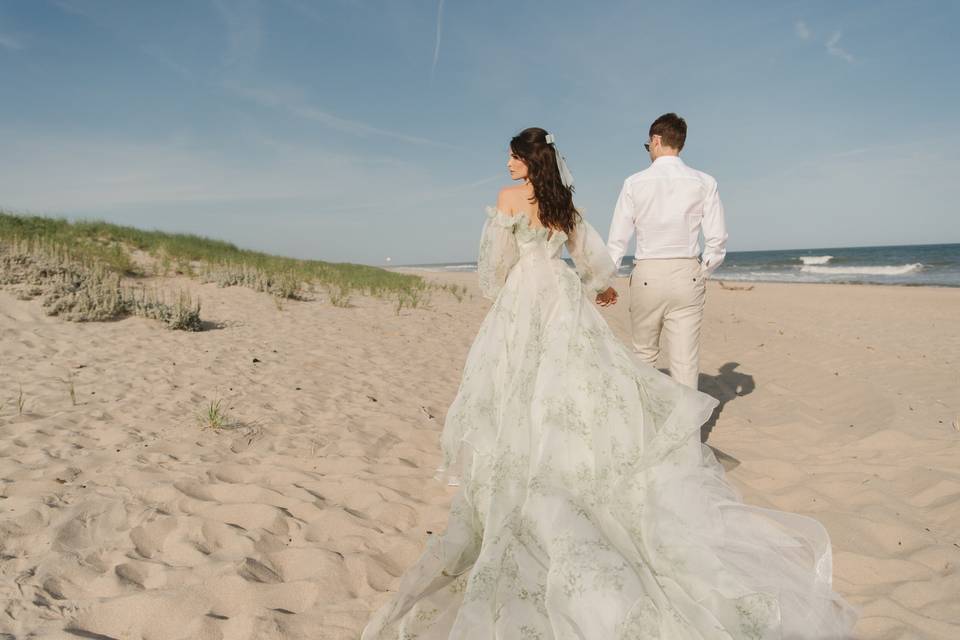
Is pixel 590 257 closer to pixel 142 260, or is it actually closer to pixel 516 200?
pixel 516 200

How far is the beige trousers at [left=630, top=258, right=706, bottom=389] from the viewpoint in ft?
13.3

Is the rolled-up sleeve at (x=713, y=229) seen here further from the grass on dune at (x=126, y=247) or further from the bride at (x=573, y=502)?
the grass on dune at (x=126, y=247)

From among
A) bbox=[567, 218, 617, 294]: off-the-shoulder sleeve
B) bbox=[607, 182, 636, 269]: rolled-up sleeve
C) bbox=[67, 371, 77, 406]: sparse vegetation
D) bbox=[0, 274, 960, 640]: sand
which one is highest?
bbox=[607, 182, 636, 269]: rolled-up sleeve

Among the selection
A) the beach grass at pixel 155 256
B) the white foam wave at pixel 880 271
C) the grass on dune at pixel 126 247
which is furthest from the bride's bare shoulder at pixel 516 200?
the white foam wave at pixel 880 271

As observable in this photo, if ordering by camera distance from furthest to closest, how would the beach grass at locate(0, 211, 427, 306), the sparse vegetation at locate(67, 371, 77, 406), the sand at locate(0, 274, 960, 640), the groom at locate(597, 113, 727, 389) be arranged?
the beach grass at locate(0, 211, 427, 306) < the sparse vegetation at locate(67, 371, 77, 406) < the groom at locate(597, 113, 727, 389) < the sand at locate(0, 274, 960, 640)

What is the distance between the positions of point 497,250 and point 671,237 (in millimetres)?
1423

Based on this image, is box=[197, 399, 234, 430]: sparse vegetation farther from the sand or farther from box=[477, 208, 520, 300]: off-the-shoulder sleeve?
box=[477, 208, 520, 300]: off-the-shoulder sleeve

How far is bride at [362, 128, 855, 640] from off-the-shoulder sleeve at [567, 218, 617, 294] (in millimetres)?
17

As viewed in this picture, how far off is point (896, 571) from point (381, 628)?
2.49 m

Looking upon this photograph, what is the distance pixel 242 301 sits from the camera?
10547mm

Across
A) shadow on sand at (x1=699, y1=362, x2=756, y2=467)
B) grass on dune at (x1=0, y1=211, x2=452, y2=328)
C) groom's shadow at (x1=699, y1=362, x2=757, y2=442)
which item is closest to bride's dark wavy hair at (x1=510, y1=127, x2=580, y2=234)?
shadow on sand at (x1=699, y1=362, x2=756, y2=467)

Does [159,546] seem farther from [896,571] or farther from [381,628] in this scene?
[896,571]

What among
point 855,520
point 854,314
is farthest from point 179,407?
point 854,314

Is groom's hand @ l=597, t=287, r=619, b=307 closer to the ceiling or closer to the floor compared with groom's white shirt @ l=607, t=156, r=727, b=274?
closer to the floor
